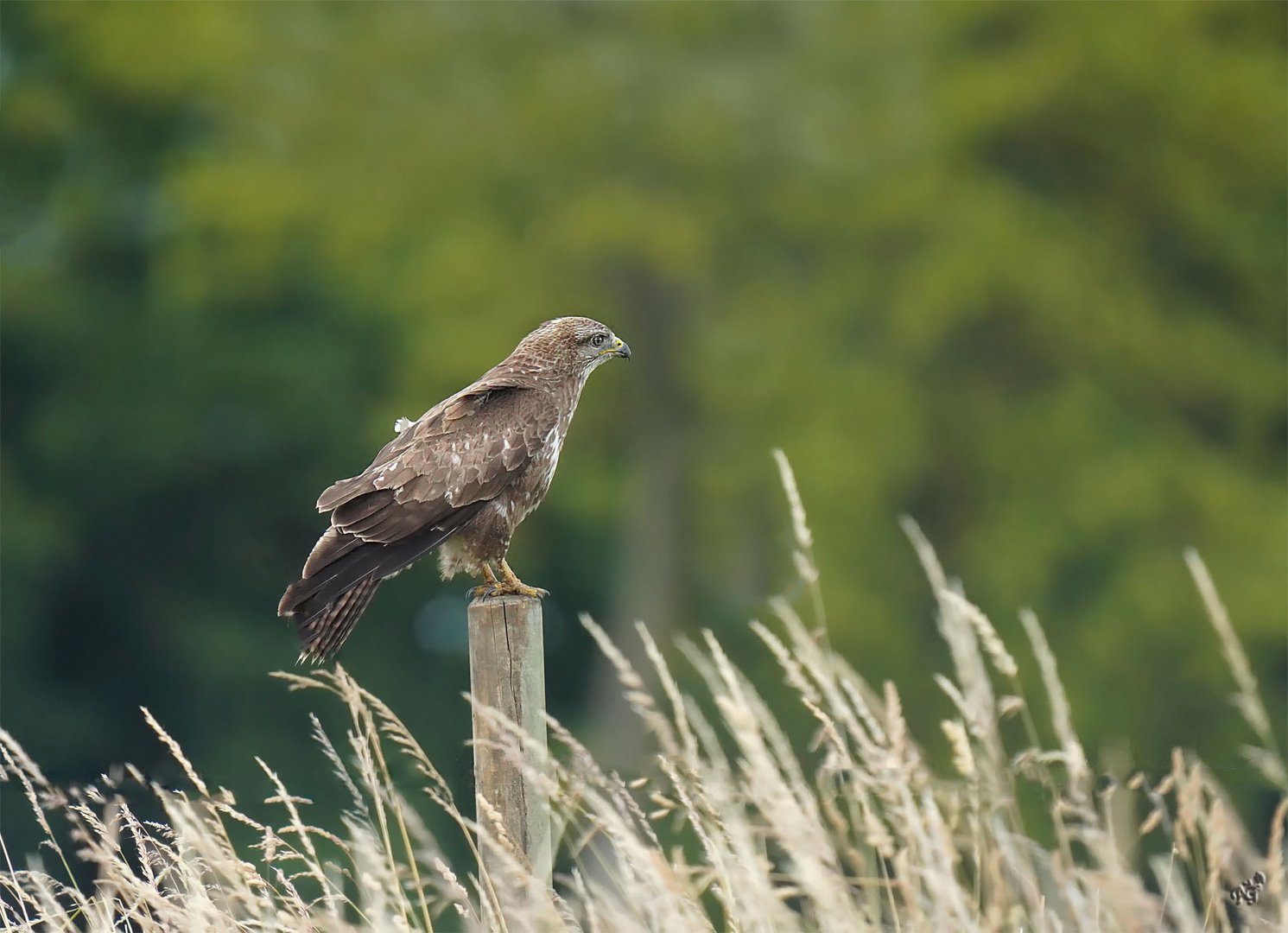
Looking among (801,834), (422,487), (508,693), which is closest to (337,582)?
(422,487)

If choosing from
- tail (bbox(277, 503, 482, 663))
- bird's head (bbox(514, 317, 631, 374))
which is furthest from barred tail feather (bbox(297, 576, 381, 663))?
bird's head (bbox(514, 317, 631, 374))

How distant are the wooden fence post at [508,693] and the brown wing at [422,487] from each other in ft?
2.17

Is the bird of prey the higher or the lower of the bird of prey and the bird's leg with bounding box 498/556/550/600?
the higher

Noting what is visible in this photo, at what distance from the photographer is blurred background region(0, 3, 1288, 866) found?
15.6m

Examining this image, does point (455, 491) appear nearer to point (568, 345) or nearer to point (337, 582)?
point (337, 582)

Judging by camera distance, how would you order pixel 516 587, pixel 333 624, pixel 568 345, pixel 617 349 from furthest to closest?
pixel 617 349 < pixel 568 345 < pixel 516 587 < pixel 333 624

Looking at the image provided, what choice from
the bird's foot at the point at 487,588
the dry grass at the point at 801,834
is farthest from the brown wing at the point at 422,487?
the dry grass at the point at 801,834

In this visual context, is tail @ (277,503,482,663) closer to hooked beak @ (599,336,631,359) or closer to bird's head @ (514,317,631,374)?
bird's head @ (514,317,631,374)

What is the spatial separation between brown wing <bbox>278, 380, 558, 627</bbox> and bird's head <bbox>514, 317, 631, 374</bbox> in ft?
0.77

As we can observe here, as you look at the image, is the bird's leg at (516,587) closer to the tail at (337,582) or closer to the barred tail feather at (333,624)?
the tail at (337,582)

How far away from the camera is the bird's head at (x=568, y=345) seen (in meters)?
5.45

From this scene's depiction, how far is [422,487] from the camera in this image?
480 centimetres

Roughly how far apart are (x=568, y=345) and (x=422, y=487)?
913 mm

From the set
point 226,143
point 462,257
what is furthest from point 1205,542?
point 226,143
